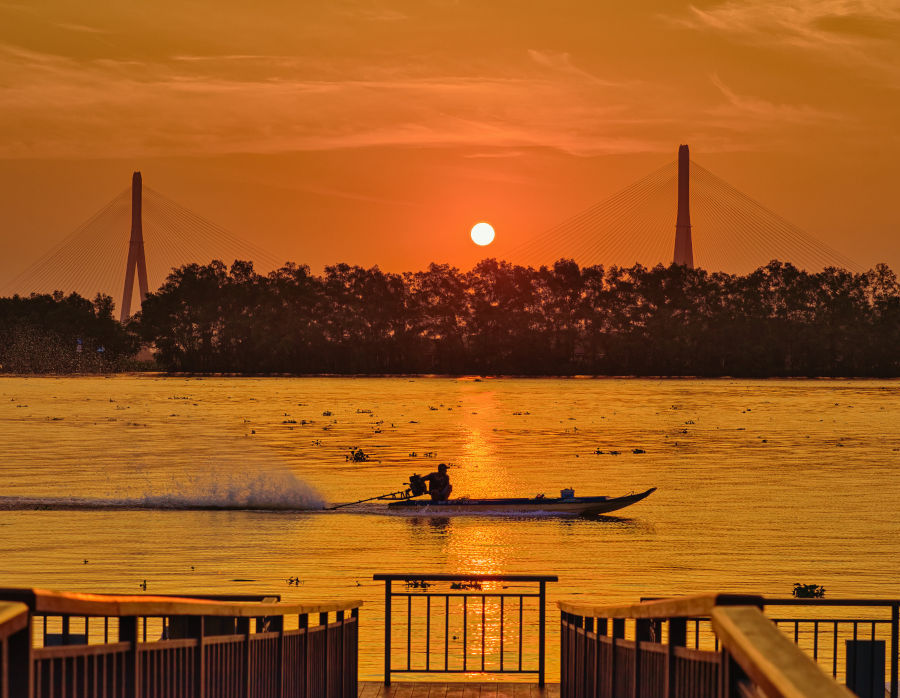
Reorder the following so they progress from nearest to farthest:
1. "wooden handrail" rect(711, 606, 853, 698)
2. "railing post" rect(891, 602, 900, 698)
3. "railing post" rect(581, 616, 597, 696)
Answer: "wooden handrail" rect(711, 606, 853, 698) < "railing post" rect(581, 616, 597, 696) < "railing post" rect(891, 602, 900, 698)

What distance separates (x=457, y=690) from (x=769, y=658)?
961 cm

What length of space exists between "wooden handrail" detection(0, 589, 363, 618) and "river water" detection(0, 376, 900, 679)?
38.8 feet

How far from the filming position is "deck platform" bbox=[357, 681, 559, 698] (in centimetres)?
1313

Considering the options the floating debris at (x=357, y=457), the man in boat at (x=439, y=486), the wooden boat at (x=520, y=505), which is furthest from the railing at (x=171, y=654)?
the floating debris at (x=357, y=457)

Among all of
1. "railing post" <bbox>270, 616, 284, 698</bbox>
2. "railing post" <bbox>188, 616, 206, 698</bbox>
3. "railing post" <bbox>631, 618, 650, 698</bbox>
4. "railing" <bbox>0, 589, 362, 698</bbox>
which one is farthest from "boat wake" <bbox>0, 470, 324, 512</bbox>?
"railing post" <bbox>188, 616, 206, 698</bbox>

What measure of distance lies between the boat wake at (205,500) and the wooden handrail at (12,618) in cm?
4040

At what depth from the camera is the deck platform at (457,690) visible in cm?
1313

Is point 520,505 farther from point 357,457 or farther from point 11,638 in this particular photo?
point 11,638

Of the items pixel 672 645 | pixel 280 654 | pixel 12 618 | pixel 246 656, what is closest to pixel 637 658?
pixel 672 645

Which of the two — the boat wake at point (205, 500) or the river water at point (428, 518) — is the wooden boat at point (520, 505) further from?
the boat wake at point (205, 500)

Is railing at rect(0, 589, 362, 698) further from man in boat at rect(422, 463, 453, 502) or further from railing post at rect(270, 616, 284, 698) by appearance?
man in boat at rect(422, 463, 453, 502)

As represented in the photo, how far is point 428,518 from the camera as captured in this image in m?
41.4

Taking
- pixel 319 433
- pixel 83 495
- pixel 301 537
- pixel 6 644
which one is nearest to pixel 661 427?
pixel 319 433

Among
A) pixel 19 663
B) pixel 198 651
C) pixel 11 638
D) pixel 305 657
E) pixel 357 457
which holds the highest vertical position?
pixel 11 638
